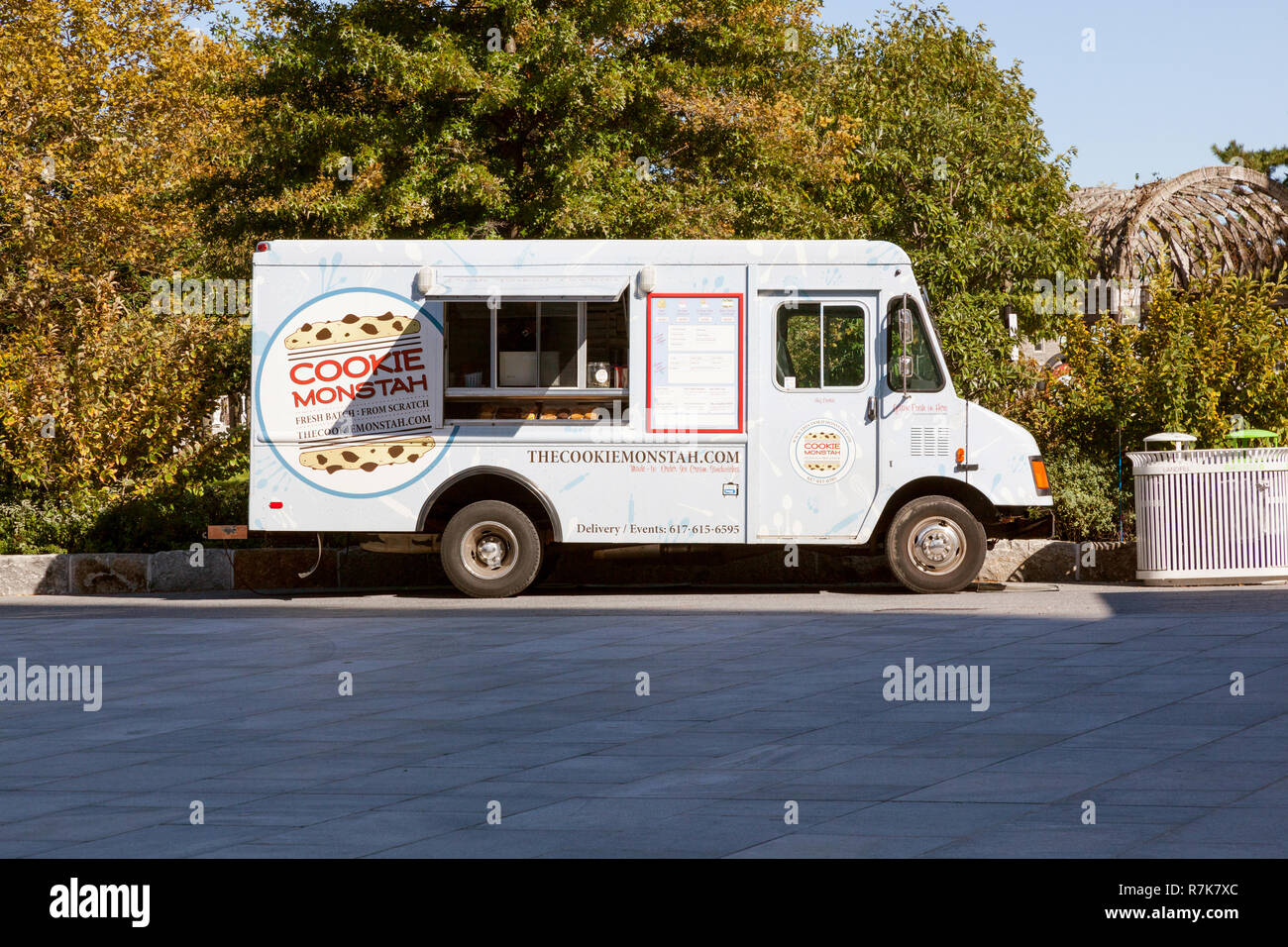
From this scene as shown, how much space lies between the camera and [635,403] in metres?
14.3

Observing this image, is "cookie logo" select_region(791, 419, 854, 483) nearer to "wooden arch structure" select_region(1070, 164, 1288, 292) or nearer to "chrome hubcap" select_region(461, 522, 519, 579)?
"chrome hubcap" select_region(461, 522, 519, 579)

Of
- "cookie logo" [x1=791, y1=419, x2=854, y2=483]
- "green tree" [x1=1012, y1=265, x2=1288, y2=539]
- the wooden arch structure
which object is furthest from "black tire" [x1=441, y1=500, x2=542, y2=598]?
the wooden arch structure

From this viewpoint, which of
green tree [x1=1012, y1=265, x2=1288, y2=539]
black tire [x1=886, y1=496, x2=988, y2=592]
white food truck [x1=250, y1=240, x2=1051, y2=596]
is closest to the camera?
white food truck [x1=250, y1=240, x2=1051, y2=596]

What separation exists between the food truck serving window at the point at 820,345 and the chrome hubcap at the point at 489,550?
2937 mm

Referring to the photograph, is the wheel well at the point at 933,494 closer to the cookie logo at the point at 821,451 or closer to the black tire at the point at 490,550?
the cookie logo at the point at 821,451

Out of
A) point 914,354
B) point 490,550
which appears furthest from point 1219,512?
point 490,550

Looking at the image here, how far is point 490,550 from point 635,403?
6.32 feet

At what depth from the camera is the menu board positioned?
14344 millimetres

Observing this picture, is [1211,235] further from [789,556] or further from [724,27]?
[789,556]

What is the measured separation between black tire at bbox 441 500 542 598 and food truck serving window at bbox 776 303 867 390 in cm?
277

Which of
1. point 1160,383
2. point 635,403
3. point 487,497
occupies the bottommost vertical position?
point 487,497

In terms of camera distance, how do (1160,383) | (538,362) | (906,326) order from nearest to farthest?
(906,326) < (538,362) < (1160,383)

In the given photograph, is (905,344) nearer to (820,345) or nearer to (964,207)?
(820,345)
